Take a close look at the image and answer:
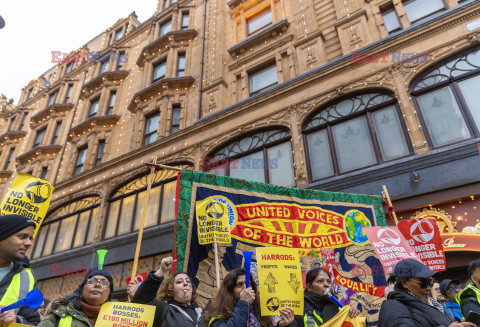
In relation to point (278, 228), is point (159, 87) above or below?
above

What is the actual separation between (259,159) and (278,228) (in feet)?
17.1

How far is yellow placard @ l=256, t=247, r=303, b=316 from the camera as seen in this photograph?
2.91 metres

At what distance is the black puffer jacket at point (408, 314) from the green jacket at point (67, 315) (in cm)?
274

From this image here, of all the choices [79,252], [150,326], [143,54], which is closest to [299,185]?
[150,326]

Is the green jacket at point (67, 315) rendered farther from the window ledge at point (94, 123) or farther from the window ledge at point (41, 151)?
the window ledge at point (41, 151)

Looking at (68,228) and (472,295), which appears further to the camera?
(68,228)

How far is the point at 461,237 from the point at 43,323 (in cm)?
796

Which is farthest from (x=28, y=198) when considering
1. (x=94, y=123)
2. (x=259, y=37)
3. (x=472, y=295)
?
(x=94, y=123)

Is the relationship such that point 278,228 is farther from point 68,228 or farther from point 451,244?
point 68,228

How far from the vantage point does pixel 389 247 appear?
4.72 meters

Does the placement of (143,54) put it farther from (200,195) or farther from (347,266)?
(347,266)

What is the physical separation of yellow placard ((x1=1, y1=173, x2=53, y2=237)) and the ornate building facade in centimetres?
714

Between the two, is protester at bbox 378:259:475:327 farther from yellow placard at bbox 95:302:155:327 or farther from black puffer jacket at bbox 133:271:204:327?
yellow placard at bbox 95:302:155:327

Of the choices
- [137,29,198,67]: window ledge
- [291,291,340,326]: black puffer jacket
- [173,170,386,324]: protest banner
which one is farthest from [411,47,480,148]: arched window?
[137,29,198,67]: window ledge
